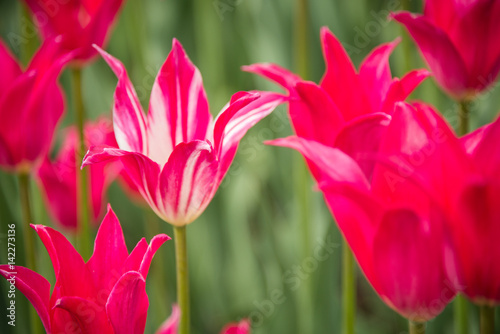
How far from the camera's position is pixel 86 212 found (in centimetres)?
56

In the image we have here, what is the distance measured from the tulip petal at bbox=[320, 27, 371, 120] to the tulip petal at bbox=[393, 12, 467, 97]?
0.05 meters

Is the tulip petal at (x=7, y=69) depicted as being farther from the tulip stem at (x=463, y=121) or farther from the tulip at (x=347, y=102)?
the tulip stem at (x=463, y=121)

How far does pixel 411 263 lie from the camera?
345 millimetres

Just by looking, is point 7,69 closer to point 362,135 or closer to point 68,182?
point 68,182

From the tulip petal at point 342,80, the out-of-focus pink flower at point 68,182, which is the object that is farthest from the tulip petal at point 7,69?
the tulip petal at point 342,80

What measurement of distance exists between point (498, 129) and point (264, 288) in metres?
0.57

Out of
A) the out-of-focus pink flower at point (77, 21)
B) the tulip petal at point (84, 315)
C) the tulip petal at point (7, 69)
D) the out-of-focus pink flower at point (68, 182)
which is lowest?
the tulip petal at point (84, 315)

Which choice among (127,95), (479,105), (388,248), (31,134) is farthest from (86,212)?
(479,105)

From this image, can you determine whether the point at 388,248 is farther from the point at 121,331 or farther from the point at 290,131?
the point at 290,131

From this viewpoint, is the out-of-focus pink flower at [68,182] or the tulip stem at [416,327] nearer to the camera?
the tulip stem at [416,327]

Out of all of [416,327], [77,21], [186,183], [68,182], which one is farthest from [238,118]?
[68,182]

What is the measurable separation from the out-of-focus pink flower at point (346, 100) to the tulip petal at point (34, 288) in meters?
0.18

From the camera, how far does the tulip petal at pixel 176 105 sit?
1.35 ft

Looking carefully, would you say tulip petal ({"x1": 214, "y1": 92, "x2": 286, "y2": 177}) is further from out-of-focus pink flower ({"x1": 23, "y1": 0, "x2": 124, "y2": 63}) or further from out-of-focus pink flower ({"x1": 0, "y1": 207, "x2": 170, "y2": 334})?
out-of-focus pink flower ({"x1": 23, "y1": 0, "x2": 124, "y2": 63})
